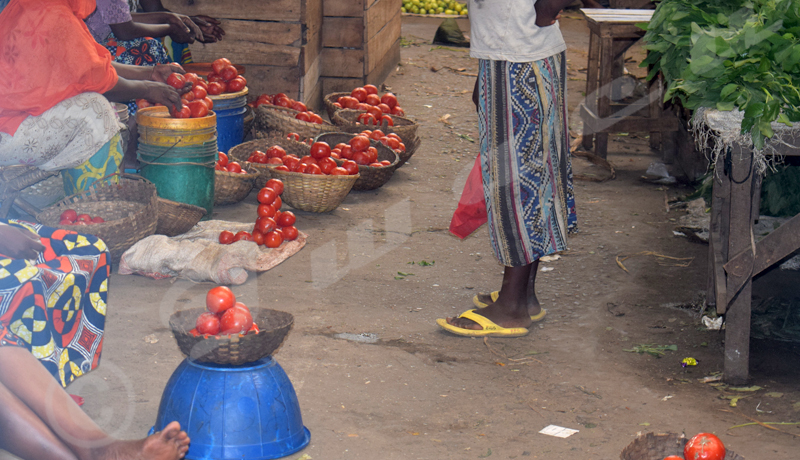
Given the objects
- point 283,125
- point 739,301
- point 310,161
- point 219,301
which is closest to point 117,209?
point 310,161

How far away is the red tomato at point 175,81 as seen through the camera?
4.81 metres

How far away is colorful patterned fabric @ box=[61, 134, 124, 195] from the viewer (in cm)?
427

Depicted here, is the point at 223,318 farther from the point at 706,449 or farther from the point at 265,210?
the point at 265,210

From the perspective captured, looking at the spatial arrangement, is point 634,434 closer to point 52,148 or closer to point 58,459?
point 58,459

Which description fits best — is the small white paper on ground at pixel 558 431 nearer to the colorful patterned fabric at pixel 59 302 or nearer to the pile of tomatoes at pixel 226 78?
the colorful patterned fabric at pixel 59 302

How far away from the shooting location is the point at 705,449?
2365 millimetres

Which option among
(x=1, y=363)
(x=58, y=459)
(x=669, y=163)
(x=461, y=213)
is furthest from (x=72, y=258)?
(x=669, y=163)

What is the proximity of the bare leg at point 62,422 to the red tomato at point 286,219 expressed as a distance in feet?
8.10

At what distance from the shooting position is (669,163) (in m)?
6.93

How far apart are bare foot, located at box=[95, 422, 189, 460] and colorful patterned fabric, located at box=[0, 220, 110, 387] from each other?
0.45m

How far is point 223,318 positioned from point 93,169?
2008 mm

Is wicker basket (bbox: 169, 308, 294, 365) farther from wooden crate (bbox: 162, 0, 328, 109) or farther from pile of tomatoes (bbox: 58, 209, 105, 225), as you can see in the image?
wooden crate (bbox: 162, 0, 328, 109)

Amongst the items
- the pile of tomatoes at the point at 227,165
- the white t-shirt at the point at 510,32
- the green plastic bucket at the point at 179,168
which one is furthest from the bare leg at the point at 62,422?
the pile of tomatoes at the point at 227,165

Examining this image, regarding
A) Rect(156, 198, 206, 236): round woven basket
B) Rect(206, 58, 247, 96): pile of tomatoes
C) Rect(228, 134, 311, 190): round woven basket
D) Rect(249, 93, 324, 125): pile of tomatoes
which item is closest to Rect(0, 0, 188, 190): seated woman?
Rect(156, 198, 206, 236): round woven basket
